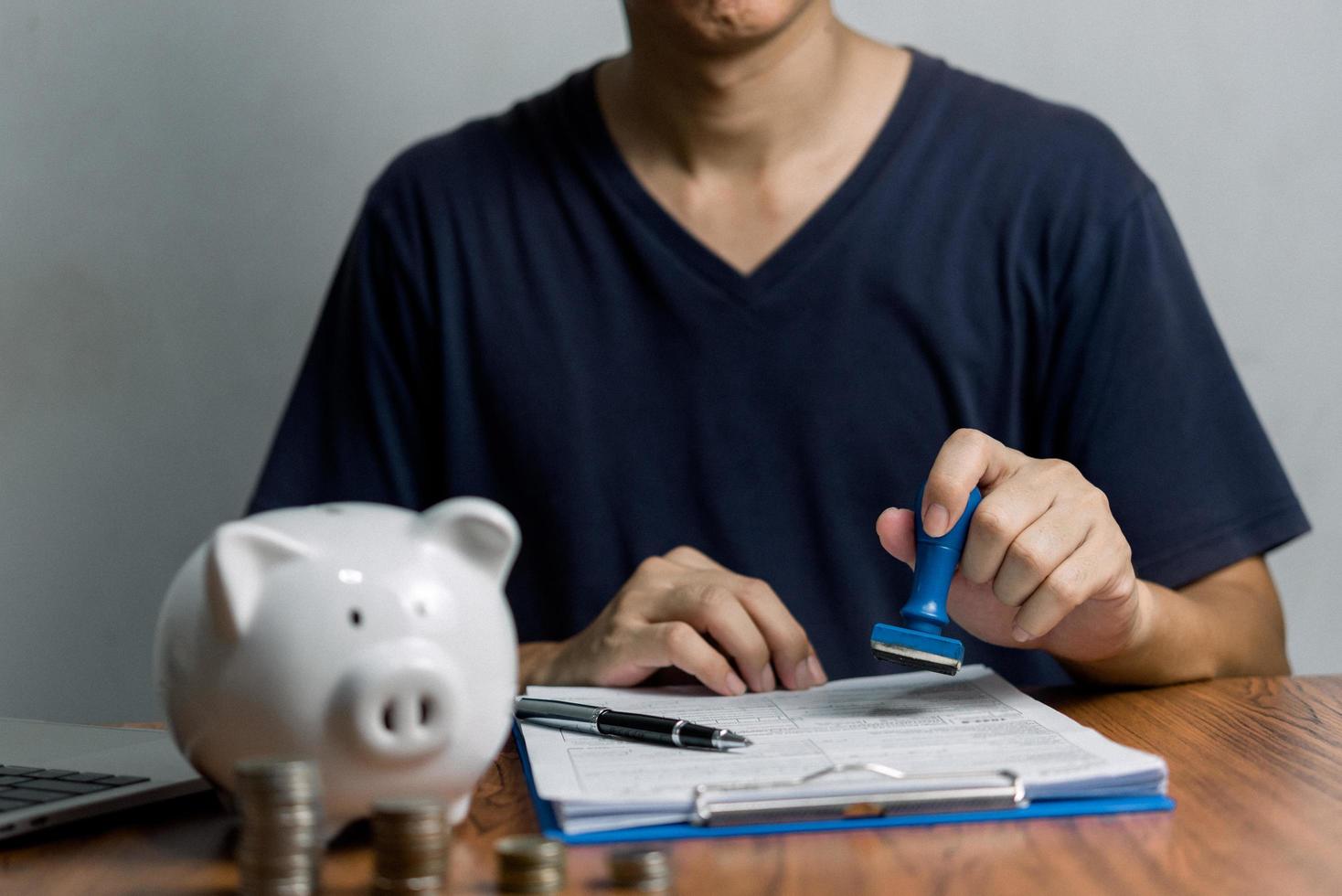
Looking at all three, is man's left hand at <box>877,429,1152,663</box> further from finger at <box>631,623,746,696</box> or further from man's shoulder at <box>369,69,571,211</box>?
man's shoulder at <box>369,69,571,211</box>

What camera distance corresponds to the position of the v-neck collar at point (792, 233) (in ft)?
4.05

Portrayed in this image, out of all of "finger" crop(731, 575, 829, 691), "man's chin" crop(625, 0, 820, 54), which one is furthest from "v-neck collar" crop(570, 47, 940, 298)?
"finger" crop(731, 575, 829, 691)

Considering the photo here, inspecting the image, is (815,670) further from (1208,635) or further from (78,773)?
(78,773)

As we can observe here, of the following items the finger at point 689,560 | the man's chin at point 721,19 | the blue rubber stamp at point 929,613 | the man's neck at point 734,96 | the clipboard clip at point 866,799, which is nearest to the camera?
the clipboard clip at point 866,799

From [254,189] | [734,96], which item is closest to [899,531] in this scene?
[734,96]

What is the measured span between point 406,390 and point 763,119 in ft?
1.44

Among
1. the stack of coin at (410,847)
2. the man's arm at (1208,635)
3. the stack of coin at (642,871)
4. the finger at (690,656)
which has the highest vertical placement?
the stack of coin at (410,847)

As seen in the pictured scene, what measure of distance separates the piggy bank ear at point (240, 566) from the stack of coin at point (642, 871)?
0.16 metres

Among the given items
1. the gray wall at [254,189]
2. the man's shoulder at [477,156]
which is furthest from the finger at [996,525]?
the gray wall at [254,189]

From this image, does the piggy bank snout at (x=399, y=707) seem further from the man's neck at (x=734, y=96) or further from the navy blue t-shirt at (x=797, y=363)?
the man's neck at (x=734, y=96)

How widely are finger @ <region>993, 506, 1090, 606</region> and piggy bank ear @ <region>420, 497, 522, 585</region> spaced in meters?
0.33

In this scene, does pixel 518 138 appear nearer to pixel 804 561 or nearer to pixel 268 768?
pixel 804 561

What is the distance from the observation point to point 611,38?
4.97 feet

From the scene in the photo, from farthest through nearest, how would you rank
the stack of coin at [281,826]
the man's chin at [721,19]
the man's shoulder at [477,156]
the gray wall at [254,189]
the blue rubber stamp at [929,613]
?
1. the gray wall at [254,189]
2. the man's shoulder at [477,156]
3. the man's chin at [721,19]
4. the blue rubber stamp at [929,613]
5. the stack of coin at [281,826]
